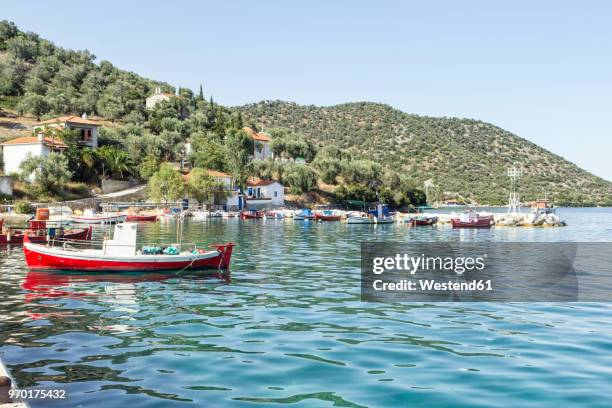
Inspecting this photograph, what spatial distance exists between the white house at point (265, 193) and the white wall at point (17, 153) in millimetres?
43428

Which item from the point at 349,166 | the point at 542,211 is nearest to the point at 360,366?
the point at 542,211

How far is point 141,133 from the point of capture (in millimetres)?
121750

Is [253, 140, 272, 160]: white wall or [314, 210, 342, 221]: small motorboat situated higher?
[253, 140, 272, 160]: white wall

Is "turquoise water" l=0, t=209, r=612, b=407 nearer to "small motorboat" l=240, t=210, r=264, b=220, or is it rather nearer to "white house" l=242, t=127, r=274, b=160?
"small motorboat" l=240, t=210, r=264, b=220

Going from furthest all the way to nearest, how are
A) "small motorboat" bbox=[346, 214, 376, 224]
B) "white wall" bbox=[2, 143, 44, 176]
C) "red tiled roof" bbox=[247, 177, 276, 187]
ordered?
"red tiled roof" bbox=[247, 177, 276, 187] < "small motorboat" bbox=[346, 214, 376, 224] < "white wall" bbox=[2, 143, 44, 176]

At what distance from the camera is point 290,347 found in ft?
53.2

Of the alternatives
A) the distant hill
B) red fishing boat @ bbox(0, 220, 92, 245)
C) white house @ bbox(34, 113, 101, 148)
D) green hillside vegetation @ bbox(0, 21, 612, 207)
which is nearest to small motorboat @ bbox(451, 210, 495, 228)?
green hillside vegetation @ bbox(0, 21, 612, 207)

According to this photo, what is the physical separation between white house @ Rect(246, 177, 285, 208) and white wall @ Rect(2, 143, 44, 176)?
142 feet

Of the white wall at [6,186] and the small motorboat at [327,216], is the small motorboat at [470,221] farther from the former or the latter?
the white wall at [6,186]

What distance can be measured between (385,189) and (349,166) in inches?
453

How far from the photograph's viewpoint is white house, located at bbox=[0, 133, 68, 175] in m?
90.1

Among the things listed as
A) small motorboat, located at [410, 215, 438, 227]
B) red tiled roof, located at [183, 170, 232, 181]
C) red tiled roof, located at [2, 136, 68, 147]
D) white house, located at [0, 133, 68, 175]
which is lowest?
small motorboat, located at [410, 215, 438, 227]

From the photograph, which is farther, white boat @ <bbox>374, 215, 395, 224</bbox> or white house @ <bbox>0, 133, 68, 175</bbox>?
white boat @ <bbox>374, 215, 395, 224</bbox>

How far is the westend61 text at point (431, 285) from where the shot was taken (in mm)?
28172
